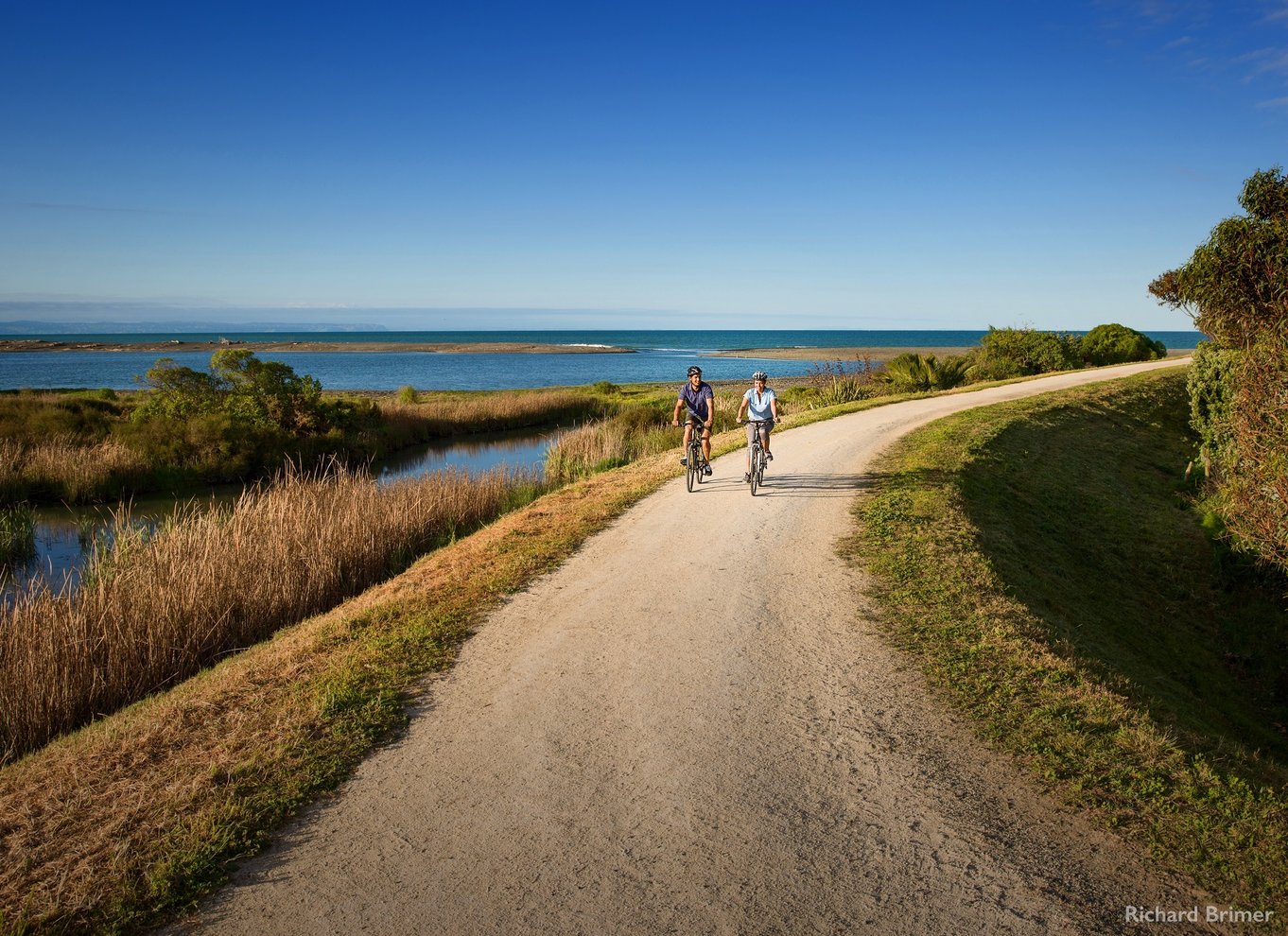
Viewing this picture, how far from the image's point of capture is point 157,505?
24.0 metres

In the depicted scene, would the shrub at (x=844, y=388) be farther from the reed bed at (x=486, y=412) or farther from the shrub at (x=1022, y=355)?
the reed bed at (x=486, y=412)

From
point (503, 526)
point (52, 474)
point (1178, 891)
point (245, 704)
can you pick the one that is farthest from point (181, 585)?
point (52, 474)

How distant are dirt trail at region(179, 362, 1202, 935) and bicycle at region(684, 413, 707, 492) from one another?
6633 millimetres

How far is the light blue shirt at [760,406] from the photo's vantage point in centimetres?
1429

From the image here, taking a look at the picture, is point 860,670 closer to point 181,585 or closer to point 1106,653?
point 1106,653

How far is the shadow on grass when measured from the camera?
29.3 ft

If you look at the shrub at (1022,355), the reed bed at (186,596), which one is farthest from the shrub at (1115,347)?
the reed bed at (186,596)

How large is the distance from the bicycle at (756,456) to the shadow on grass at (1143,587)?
3621 mm

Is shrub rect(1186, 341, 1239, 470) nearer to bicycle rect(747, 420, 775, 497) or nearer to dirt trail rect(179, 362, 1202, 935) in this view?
bicycle rect(747, 420, 775, 497)

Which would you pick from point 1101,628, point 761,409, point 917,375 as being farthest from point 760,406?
point 917,375

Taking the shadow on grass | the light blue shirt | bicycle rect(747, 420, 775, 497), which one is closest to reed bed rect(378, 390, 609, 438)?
the light blue shirt

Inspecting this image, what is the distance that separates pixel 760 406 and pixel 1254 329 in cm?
772

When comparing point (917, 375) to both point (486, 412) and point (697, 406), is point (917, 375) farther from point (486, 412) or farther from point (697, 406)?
point (697, 406)

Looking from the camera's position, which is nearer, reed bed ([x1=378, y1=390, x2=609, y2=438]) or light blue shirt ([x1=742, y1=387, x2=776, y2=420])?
light blue shirt ([x1=742, y1=387, x2=776, y2=420])
